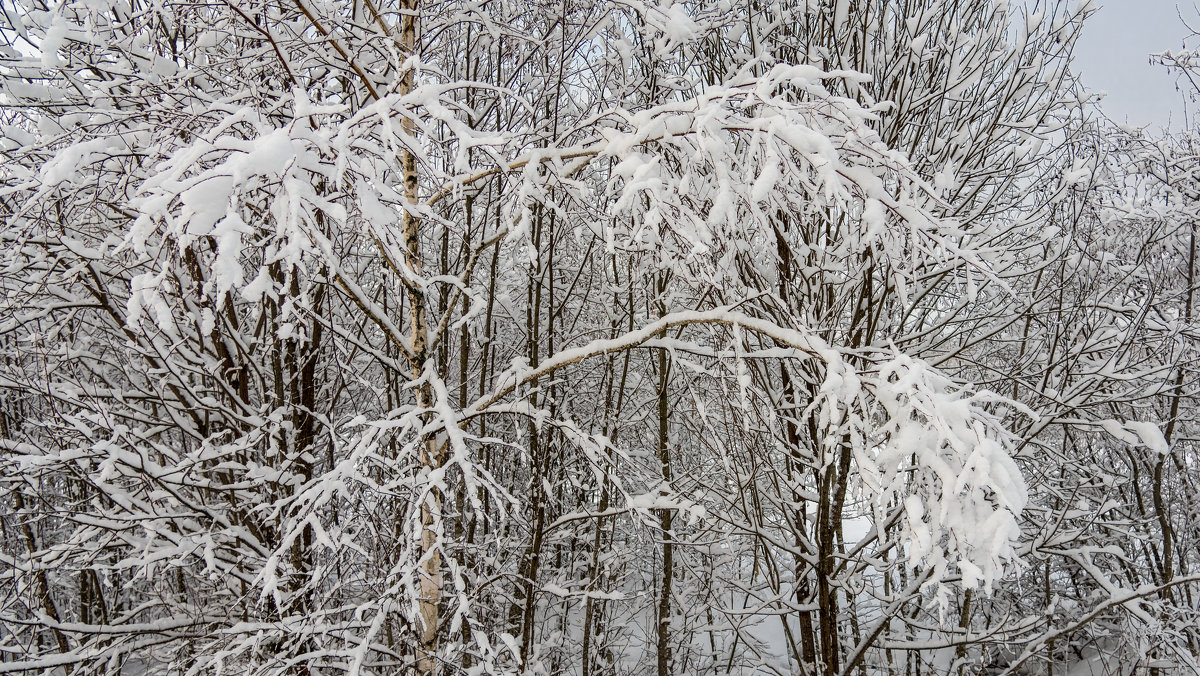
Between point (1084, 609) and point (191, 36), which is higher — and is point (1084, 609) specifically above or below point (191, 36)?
below

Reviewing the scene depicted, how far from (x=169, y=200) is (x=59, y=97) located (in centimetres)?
344

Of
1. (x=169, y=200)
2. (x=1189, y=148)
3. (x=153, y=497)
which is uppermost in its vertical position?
(x=1189, y=148)

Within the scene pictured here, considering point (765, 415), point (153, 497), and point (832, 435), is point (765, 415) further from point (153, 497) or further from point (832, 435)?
point (153, 497)

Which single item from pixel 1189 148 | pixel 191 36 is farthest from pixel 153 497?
pixel 1189 148

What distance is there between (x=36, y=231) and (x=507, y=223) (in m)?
4.05

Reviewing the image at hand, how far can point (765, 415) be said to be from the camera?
7.39 feet

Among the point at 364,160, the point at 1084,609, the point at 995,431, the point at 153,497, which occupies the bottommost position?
the point at 1084,609

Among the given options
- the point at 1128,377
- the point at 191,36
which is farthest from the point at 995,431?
the point at 191,36

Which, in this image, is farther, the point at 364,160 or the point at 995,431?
the point at 995,431

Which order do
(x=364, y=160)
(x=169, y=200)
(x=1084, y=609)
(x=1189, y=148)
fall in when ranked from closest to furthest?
(x=169, y=200), (x=364, y=160), (x=1189, y=148), (x=1084, y=609)

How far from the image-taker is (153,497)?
12.2 feet

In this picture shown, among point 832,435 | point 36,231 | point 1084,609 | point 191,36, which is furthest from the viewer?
point 1084,609

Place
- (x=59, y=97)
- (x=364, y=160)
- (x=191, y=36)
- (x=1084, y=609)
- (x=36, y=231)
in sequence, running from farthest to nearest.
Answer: (x=1084, y=609)
(x=36, y=231)
(x=191, y=36)
(x=59, y=97)
(x=364, y=160)

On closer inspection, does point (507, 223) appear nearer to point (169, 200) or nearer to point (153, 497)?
point (169, 200)
